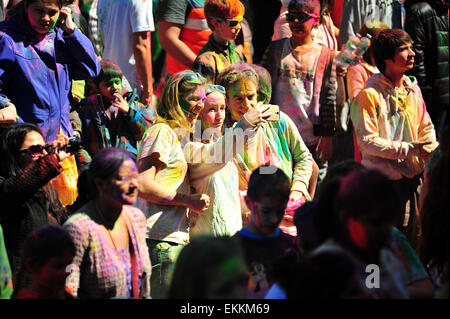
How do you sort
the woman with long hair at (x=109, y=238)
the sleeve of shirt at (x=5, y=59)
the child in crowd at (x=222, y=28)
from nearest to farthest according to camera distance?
the woman with long hair at (x=109, y=238), the sleeve of shirt at (x=5, y=59), the child in crowd at (x=222, y=28)

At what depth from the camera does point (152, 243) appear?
5078mm

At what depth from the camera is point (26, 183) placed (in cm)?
439

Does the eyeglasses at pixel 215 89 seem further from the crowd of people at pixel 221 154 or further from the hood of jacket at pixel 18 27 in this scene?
the hood of jacket at pixel 18 27

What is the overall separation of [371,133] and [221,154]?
5.51ft

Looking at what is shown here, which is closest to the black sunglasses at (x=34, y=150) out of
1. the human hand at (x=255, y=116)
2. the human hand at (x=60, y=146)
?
the human hand at (x=60, y=146)

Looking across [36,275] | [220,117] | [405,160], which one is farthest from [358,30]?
[36,275]

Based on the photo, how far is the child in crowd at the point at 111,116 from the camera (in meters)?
6.30

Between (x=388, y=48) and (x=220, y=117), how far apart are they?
172cm

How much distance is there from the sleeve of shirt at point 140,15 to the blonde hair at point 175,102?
81.0 inches

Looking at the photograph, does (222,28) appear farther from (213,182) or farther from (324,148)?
(213,182)

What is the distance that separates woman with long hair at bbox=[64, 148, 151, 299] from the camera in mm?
4020

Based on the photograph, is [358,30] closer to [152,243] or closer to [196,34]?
[196,34]

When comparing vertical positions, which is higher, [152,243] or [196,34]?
[196,34]
